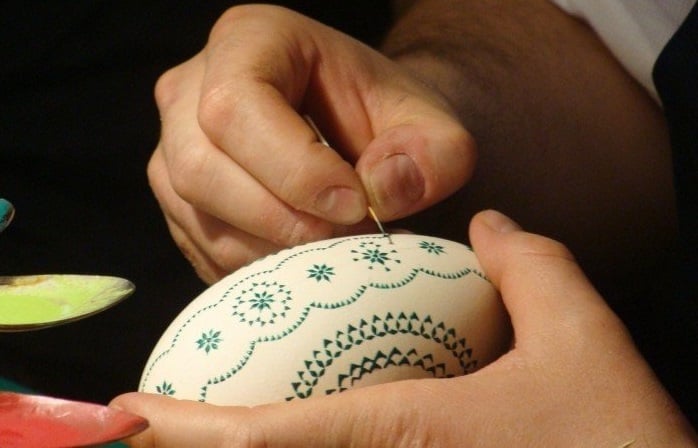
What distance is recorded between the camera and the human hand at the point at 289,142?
704 mm

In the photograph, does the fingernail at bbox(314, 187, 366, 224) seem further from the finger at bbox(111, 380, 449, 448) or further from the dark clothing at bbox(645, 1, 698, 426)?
the dark clothing at bbox(645, 1, 698, 426)

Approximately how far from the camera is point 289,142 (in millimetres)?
696

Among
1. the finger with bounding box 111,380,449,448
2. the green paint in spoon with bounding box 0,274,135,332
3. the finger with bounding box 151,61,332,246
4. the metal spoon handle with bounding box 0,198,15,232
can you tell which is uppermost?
the finger with bounding box 111,380,449,448

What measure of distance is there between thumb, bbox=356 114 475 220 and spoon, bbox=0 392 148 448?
0.27m

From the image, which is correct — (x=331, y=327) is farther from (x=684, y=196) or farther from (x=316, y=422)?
(x=684, y=196)

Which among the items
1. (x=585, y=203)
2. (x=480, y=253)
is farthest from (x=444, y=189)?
(x=585, y=203)

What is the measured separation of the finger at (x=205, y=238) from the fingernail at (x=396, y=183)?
0.11 meters

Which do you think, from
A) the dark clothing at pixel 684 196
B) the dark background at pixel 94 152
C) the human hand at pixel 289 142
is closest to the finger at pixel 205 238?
the human hand at pixel 289 142

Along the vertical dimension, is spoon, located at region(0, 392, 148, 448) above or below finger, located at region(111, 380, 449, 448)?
below

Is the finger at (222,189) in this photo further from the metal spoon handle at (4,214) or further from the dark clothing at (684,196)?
the dark clothing at (684,196)

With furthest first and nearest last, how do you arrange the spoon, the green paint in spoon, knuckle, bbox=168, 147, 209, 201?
knuckle, bbox=168, 147, 209, 201 < the green paint in spoon < the spoon

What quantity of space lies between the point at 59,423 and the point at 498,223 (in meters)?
0.35

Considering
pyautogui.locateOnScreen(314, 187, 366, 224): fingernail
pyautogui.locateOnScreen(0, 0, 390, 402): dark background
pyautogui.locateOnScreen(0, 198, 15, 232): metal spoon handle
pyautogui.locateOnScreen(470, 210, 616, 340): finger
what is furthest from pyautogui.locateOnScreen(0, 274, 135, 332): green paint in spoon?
pyautogui.locateOnScreen(0, 0, 390, 402): dark background

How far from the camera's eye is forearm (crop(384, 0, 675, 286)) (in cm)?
102
